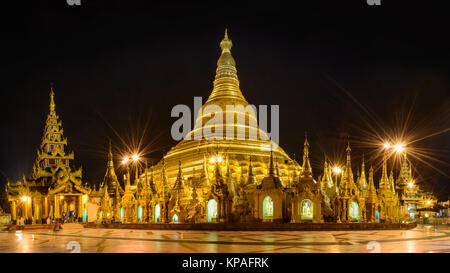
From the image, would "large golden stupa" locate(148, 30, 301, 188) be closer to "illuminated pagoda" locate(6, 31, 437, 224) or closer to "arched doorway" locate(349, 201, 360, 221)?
"illuminated pagoda" locate(6, 31, 437, 224)

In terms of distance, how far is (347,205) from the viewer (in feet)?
102

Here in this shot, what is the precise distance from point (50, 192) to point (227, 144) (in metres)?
24.3

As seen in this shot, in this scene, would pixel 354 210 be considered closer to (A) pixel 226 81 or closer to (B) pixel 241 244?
(B) pixel 241 244

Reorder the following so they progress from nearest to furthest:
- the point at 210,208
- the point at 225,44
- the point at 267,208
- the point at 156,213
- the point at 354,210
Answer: the point at 267,208, the point at 210,208, the point at 354,210, the point at 156,213, the point at 225,44

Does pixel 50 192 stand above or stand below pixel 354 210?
above

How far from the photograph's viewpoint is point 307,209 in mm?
30156

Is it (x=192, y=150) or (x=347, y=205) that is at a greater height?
(x=192, y=150)

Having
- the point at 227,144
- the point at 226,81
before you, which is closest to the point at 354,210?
the point at 227,144

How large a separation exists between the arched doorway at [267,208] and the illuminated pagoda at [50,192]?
31.2 m

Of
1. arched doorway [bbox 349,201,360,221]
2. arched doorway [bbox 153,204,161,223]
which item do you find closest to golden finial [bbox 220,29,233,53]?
arched doorway [bbox 153,204,161,223]

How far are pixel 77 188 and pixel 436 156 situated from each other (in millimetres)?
48980

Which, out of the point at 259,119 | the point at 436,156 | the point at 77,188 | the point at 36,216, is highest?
the point at 259,119
